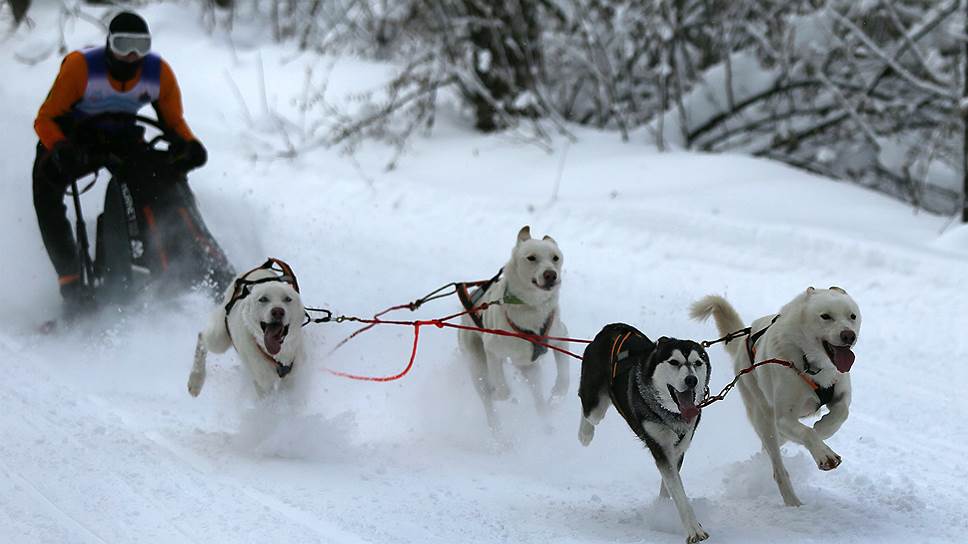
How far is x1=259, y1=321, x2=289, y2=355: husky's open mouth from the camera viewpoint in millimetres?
4691

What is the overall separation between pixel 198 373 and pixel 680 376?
8.42 feet

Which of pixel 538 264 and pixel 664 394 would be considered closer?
pixel 664 394

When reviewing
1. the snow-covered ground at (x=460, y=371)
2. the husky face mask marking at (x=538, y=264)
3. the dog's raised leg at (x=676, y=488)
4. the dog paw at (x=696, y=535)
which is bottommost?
the snow-covered ground at (x=460, y=371)

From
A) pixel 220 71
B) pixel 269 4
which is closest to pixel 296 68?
pixel 220 71

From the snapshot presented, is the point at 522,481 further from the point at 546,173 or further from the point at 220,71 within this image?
the point at 220,71

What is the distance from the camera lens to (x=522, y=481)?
4684mm

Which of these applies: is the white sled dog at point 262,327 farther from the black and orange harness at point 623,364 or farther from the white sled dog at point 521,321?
the black and orange harness at point 623,364

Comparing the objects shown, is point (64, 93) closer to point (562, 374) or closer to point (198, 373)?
point (198, 373)

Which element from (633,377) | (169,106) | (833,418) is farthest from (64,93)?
(833,418)

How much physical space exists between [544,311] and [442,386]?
883 millimetres

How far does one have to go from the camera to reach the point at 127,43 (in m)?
6.18

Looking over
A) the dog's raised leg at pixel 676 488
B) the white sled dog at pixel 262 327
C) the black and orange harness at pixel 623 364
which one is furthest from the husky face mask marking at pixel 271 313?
the dog's raised leg at pixel 676 488

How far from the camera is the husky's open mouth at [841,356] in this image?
12.6ft

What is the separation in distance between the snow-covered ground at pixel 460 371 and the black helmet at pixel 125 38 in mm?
1434
